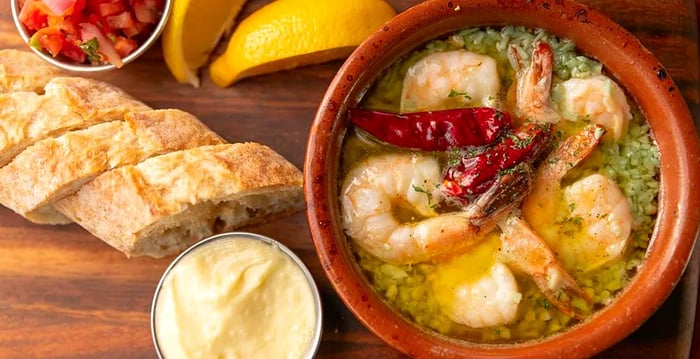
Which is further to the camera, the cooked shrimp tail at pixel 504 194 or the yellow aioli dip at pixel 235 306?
the yellow aioli dip at pixel 235 306

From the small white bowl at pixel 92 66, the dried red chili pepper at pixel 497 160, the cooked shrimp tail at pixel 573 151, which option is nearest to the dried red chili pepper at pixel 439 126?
the dried red chili pepper at pixel 497 160

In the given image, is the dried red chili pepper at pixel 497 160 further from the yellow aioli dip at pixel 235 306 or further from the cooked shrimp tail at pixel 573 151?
the yellow aioli dip at pixel 235 306

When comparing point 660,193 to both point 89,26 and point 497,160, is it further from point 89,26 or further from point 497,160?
point 89,26

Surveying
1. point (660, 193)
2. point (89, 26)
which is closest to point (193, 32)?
point (89, 26)

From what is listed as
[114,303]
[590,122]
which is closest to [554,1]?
[590,122]

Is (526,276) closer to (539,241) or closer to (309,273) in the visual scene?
(539,241)

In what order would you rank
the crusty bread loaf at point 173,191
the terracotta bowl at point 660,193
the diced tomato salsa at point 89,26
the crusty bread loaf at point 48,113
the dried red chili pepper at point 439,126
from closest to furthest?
1. the terracotta bowl at point 660,193
2. the dried red chili pepper at point 439,126
3. the crusty bread loaf at point 173,191
4. the crusty bread loaf at point 48,113
5. the diced tomato salsa at point 89,26

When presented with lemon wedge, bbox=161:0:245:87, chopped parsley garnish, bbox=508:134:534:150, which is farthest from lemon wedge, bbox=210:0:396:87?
chopped parsley garnish, bbox=508:134:534:150
